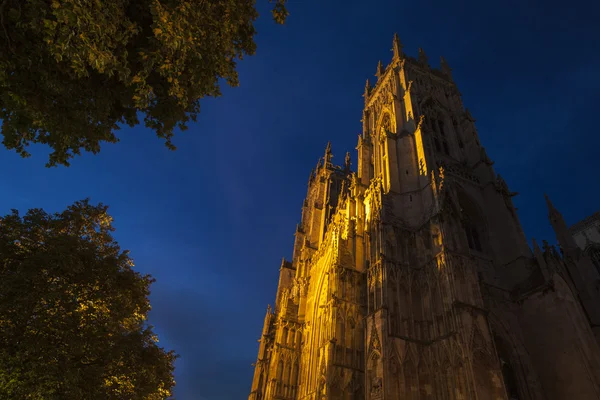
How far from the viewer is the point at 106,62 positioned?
4.66 metres

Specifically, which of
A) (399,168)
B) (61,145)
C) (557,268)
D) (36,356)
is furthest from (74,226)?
(557,268)

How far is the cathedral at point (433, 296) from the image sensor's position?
49.1 ft

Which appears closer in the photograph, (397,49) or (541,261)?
(541,261)

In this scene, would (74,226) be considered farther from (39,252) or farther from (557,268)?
(557,268)

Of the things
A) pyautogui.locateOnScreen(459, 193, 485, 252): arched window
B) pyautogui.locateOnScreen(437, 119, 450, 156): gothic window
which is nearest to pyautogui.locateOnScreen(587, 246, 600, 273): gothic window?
pyautogui.locateOnScreen(459, 193, 485, 252): arched window

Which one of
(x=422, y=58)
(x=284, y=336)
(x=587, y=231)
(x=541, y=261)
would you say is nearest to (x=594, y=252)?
(x=587, y=231)

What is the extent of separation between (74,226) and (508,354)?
1986cm

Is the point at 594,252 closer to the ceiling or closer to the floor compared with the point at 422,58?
closer to the floor

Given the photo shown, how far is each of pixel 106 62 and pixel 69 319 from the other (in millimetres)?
6132

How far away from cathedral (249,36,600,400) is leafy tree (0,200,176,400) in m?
9.73

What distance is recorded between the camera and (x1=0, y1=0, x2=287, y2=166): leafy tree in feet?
14.6

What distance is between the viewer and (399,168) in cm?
2455

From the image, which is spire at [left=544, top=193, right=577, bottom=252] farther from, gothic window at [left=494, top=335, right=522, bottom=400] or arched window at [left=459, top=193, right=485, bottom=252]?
gothic window at [left=494, top=335, right=522, bottom=400]

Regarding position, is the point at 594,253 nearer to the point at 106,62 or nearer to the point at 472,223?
the point at 472,223
